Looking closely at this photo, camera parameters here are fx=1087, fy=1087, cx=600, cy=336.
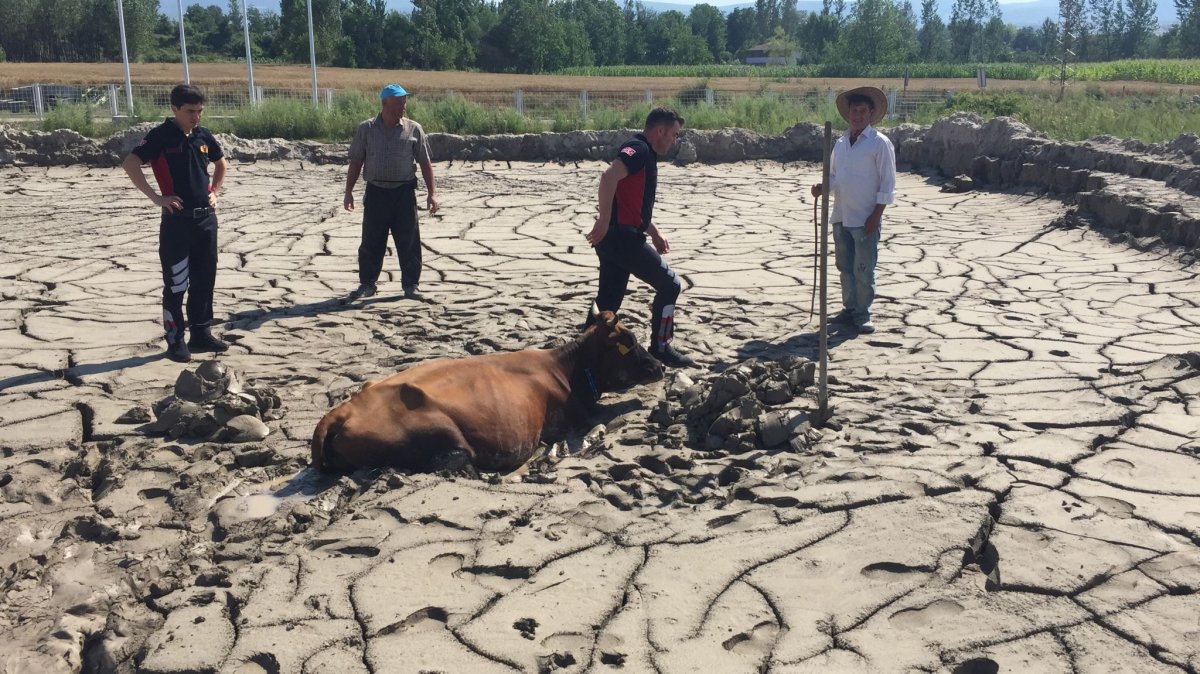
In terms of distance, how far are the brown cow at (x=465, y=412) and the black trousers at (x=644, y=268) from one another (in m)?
0.93

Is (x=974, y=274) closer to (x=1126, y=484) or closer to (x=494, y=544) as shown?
(x=1126, y=484)

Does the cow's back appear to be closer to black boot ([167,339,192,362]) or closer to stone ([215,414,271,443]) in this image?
stone ([215,414,271,443])

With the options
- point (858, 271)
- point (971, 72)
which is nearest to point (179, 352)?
point (858, 271)

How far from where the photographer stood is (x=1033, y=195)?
14.0 m

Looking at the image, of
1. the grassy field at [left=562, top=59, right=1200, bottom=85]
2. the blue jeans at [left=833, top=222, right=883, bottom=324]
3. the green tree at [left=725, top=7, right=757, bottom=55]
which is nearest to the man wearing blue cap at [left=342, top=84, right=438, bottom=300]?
the blue jeans at [left=833, top=222, right=883, bottom=324]

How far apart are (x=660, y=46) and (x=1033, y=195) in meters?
87.1

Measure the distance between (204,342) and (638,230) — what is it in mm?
2897

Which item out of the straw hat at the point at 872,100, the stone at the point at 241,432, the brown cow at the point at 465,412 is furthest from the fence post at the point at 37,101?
the brown cow at the point at 465,412

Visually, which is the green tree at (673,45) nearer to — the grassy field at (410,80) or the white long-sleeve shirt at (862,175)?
the grassy field at (410,80)

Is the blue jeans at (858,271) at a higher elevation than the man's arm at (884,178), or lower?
lower

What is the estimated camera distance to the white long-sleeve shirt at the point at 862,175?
7375 millimetres

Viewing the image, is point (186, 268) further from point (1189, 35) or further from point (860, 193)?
point (1189, 35)

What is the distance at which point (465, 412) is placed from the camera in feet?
16.4

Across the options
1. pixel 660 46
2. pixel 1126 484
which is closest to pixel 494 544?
pixel 1126 484
